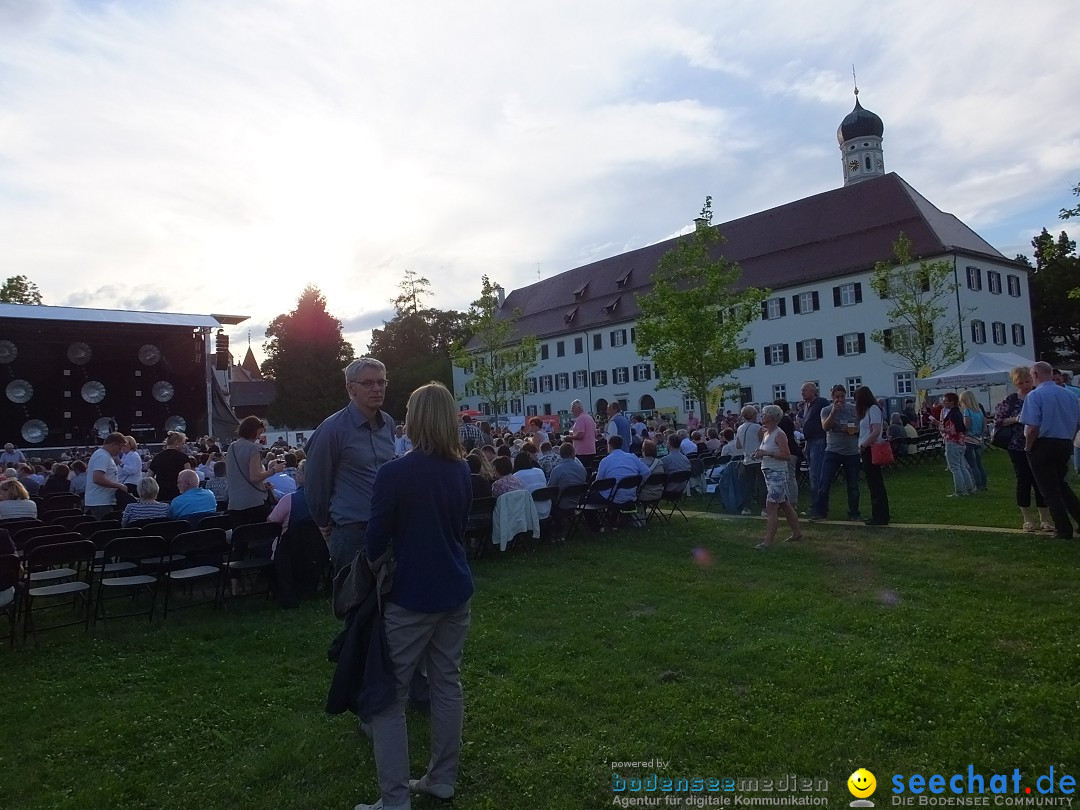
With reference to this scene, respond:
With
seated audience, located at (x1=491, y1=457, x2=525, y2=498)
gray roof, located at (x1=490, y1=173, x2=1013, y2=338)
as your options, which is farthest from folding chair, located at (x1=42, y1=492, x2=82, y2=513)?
gray roof, located at (x1=490, y1=173, x2=1013, y2=338)

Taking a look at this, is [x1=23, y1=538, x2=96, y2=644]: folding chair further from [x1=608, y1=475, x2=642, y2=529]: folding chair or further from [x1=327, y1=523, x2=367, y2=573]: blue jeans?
[x1=608, y1=475, x2=642, y2=529]: folding chair

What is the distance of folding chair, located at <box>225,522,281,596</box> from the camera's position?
278 inches

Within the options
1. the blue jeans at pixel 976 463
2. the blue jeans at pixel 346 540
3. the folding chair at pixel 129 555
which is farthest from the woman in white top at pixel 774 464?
the folding chair at pixel 129 555

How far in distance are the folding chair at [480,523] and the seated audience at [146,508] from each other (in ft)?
10.7

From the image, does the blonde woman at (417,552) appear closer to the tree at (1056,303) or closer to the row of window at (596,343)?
the row of window at (596,343)

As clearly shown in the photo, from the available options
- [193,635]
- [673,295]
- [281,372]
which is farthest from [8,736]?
[281,372]

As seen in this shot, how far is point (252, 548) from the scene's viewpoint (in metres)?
7.29

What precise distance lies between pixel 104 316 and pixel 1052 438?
22.3m

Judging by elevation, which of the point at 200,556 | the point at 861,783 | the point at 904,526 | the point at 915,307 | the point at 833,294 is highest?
the point at 833,294

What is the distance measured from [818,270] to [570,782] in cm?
4300

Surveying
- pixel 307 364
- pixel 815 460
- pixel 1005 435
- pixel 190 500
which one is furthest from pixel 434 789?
pixel 307 364

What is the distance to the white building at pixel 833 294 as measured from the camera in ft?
128

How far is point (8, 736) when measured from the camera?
13.9ft

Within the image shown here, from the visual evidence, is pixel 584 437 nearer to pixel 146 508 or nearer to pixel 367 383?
pixel 146 508
